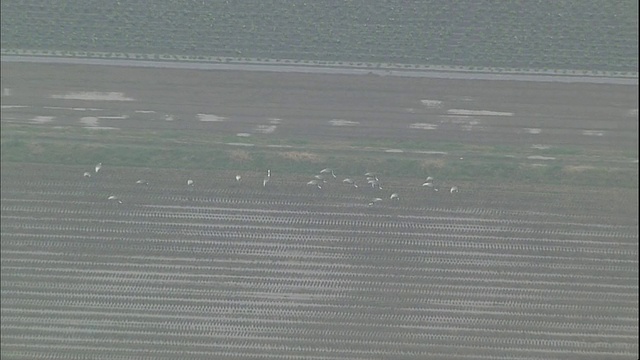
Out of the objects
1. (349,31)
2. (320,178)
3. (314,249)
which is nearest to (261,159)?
(320,178)

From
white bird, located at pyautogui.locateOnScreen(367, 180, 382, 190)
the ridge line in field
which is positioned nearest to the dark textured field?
white bird, located at pyautogui.locateOnScreen(367, 180, 382, 190)

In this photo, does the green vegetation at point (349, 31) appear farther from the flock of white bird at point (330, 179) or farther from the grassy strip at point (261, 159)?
the flock of white bird at point (330, 179)

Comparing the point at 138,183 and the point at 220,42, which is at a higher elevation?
the point at 220,42

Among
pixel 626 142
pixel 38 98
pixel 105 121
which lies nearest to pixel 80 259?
pixel 105 121

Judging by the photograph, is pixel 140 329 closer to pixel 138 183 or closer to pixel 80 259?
pixel 80 259

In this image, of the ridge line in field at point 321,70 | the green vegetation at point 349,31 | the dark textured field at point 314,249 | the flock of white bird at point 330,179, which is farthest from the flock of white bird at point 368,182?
the green vegetation at point 349,31

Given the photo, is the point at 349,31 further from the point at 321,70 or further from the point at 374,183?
the point at 374,183
